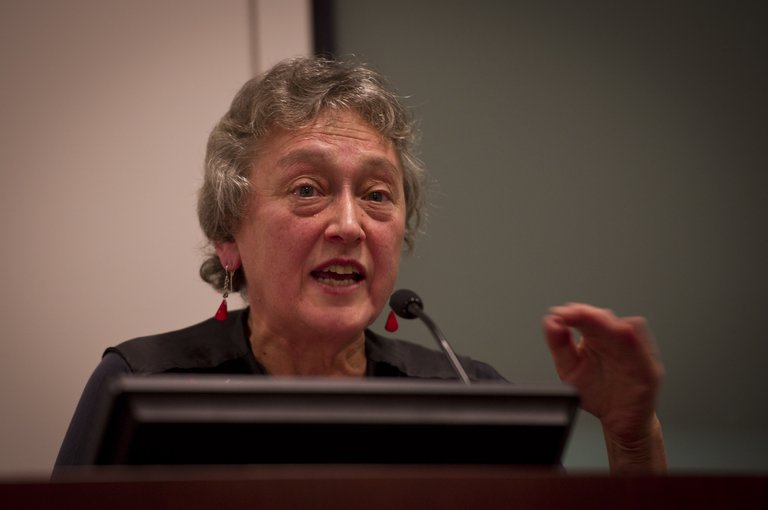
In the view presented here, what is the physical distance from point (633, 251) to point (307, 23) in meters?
1.10

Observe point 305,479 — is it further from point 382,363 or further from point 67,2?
point 67,2

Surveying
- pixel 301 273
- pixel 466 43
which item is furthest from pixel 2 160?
pixel 466 43

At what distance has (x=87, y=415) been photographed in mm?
1470

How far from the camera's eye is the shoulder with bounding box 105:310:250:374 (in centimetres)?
154

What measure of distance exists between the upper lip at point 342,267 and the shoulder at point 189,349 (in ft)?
0.82

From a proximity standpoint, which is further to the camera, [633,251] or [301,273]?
[633,251]

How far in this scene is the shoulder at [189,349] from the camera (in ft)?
5.07

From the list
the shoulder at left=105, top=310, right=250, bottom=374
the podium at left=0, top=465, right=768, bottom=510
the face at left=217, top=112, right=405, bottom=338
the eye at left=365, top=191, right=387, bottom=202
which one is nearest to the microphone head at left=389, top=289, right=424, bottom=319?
the face at left=217, top=112, right=405, bottom=338

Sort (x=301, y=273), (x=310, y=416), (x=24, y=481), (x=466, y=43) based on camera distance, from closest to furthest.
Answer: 1. (x=24, y=481)
2. (x=310, y=416)
3. (x=301, y=273)
4. (x=466, y=43)

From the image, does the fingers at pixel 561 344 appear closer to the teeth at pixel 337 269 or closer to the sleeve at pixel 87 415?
the teeth at pixel 337 269

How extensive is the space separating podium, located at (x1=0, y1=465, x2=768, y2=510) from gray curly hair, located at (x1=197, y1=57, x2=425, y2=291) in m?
1.09

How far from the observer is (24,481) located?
53cm

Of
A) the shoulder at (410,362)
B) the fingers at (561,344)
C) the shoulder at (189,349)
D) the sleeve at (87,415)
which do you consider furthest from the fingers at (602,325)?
the sleeve at (87,415)

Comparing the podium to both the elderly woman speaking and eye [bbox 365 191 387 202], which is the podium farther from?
eye [bbox 365 191 387 202]
